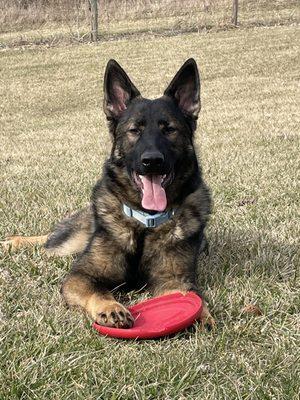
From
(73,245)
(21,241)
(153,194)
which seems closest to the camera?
(153,194)

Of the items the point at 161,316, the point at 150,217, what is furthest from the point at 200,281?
the point at 161,316

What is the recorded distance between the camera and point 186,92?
3.93m

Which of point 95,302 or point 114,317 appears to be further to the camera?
point 95,302

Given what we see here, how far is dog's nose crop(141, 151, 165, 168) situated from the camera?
10.9 ft

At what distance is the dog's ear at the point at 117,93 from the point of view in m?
3.84

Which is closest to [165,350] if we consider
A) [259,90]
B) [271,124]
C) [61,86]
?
[271,124]

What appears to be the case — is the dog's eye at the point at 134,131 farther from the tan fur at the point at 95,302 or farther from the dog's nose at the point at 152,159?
the tan fur at the point at 95,302

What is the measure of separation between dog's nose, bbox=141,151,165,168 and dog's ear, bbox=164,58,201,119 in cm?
65

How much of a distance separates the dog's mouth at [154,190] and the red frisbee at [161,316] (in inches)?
21.5

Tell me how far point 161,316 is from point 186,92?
1.57 metres

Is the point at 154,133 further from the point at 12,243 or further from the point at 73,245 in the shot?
the point at 12,243

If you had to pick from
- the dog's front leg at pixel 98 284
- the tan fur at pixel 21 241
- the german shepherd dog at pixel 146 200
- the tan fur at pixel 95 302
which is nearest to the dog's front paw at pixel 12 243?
the tan fur at pixel 21 241

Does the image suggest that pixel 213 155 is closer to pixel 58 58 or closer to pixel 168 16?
pixel 58 58

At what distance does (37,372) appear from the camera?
7.82 ft
